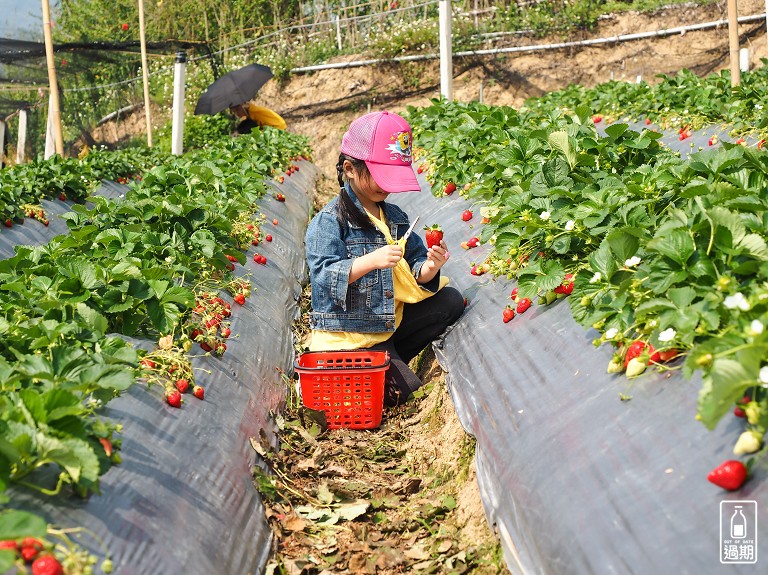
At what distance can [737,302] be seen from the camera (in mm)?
2180

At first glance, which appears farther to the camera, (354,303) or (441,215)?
(441,215)

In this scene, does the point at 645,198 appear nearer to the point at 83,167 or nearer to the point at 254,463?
the point at 254,463

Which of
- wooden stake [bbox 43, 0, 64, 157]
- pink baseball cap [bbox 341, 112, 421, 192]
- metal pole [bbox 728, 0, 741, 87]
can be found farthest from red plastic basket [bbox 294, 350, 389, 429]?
wooden stake [bbox 43, 0, 64, 157]

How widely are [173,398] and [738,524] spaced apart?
6.20 feet

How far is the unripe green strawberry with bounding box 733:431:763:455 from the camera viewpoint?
1955 mm

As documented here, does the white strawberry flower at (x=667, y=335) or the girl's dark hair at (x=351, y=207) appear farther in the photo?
the girl's dark hair at (x=351, y=207)

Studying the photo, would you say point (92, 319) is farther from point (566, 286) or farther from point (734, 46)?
point (734, 46)

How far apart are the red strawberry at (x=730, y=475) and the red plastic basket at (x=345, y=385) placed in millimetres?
2058

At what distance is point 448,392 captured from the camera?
411cm

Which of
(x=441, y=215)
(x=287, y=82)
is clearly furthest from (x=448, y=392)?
(x=287, y=82)

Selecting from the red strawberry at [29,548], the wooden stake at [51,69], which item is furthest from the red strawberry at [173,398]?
the wooden stake at [51,69]

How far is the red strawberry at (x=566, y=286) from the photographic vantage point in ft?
11.1

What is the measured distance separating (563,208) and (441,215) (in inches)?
102

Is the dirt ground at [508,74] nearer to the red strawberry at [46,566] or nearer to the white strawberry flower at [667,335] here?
the white strawberry flower at [667,335]
